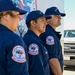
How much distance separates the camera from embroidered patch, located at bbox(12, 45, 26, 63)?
8.17ft

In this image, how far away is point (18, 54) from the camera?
8.23ft

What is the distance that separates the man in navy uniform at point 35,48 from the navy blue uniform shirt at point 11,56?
0.71 meters

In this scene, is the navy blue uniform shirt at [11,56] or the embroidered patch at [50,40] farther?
the embroidered patch at [50,40]

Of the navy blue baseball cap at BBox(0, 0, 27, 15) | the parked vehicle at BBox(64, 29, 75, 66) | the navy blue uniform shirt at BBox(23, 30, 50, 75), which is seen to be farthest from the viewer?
the parked vehicle at BBox(64, 29, 75, 66)

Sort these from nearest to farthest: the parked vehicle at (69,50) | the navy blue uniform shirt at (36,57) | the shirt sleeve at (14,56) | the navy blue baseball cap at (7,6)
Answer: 1. the shirt sleeve at (14,56)
2. the navy blue baseball cap at (7,6)
3. the navy blue uniform shirt at (36,57)
4. the parked vehicle at (69,50)

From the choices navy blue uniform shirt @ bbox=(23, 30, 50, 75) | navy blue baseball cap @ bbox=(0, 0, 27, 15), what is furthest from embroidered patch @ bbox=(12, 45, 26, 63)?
navy blue uniform shirt @ bbox=(23, 30, 50, 75)

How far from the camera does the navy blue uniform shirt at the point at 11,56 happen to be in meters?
2.49

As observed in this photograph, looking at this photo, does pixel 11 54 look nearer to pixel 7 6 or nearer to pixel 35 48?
pixel 7 6

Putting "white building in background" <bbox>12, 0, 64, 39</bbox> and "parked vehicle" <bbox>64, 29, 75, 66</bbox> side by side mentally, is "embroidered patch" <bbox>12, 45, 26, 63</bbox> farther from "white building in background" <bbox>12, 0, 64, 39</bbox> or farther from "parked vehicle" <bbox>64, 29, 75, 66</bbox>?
"parked vehicle" <bbox>64, 29, 75, 66</bbox>

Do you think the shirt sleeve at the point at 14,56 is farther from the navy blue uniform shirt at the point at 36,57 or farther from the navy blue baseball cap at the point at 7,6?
the navy blue uniform shirt at the point at 36,57

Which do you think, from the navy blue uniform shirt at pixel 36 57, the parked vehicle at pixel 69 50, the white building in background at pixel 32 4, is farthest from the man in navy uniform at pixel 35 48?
the parked vehicle at pixel 69 50

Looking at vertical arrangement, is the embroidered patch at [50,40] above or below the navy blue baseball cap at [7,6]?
below

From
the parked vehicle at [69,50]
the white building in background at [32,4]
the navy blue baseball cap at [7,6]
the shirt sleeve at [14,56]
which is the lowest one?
the parked vehicle at [69,50]

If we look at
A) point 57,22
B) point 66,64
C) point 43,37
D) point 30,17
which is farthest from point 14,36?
point 66,64
